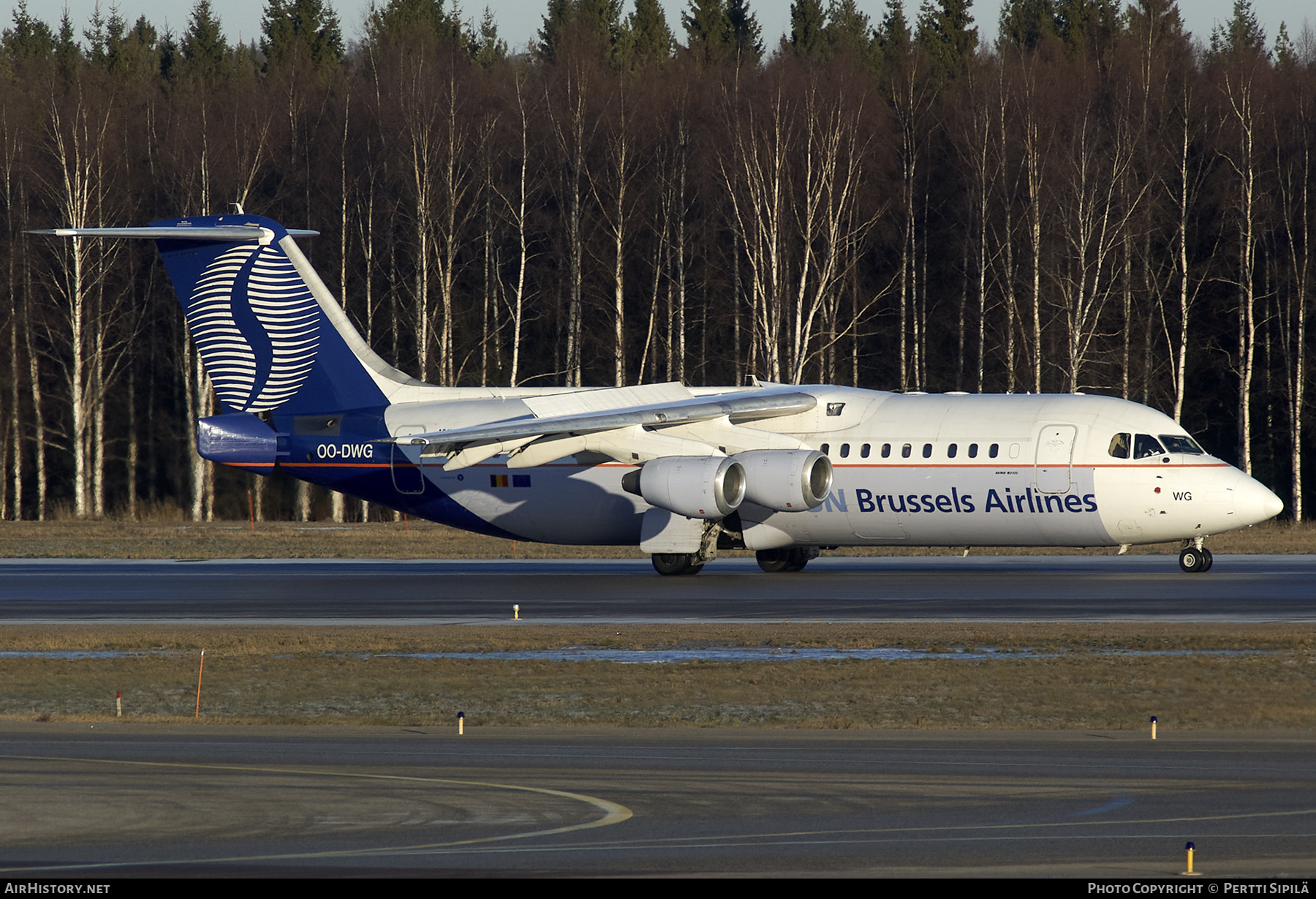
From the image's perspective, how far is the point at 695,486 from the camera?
29.3 m

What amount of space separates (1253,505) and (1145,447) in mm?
2109

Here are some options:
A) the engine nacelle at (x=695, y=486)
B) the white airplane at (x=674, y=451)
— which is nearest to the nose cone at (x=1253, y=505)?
the white airplane at (x=674, y=451)

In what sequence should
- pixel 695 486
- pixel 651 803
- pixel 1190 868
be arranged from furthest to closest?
pixel 695 486
pixel 651 803
pixel 1190 868

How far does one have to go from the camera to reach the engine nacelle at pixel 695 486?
29.2 m

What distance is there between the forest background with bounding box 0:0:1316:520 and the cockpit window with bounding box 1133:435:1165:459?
793 inches

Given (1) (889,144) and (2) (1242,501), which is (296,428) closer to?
(2) (1242,501)

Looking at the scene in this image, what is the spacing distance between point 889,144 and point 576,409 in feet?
99.3

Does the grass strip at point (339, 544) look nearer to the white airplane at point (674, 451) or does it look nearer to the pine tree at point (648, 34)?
the white airplane at point (674, 451)

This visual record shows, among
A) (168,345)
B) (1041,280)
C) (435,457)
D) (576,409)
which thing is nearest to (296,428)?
(435,457)

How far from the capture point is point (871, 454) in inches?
1184

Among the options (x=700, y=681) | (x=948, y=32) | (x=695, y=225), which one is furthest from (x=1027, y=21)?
(x=700, y=681)

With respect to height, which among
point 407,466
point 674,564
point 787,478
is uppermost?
point 407,466

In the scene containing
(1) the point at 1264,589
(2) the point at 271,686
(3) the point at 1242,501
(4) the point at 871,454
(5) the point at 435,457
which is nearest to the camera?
(2) the point at 271,686

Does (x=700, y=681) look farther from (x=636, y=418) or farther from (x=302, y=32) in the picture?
(x=302, y=32)
